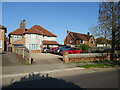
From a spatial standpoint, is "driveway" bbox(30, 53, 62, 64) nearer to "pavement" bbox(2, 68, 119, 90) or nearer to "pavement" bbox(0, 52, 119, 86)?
"pavement" bbox(0, 52, 119, 86)

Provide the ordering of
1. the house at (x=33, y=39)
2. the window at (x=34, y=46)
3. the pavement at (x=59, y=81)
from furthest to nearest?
the window at (x=34, y=46)
the house at (x=33, y=39)
the pavement at (x=59, y=81)

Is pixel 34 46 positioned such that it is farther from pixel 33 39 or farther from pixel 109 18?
pixel 109 18

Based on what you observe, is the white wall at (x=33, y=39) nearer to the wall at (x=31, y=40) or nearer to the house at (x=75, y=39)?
the wall at (x=31, y=40)

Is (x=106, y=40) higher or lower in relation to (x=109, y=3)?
lower

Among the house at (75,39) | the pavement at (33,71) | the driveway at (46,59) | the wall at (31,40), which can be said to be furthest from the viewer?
the house at (75,39)

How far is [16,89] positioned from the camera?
6551mm

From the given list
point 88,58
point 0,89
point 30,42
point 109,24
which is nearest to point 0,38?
point 30,42

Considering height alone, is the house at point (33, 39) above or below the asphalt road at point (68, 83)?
above

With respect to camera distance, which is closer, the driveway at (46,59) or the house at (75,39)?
the driveway at (46,59)

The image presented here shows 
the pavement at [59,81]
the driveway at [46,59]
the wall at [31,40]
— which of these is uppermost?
the wall at [31,40]

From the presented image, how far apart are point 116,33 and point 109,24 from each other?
2.00 meters

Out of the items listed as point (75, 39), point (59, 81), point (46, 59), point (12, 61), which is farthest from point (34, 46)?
point (59, 81)

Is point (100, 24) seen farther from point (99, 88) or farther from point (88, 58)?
point (99, 88)

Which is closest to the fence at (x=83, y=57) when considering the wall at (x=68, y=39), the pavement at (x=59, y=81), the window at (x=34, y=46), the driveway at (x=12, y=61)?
the driveway at (x=12, y=61)
